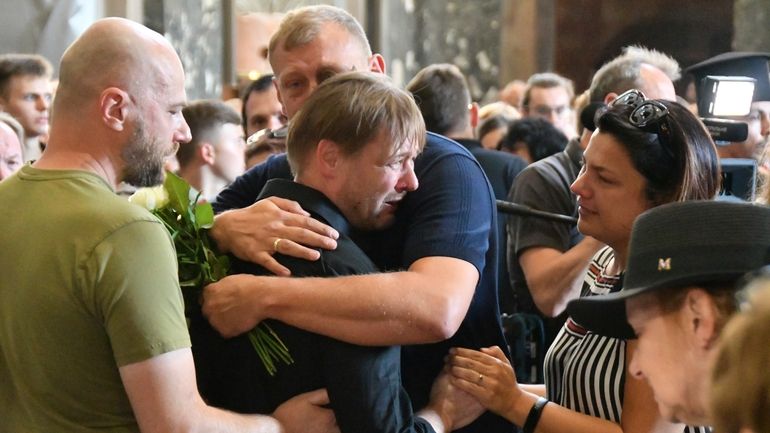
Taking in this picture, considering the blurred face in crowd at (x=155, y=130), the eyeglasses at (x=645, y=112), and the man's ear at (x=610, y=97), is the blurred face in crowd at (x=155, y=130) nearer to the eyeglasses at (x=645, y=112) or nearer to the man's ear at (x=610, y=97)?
the eyeglasses at (x=645, y=112)

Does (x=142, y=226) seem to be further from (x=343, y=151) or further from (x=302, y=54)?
(x=302, y=54)

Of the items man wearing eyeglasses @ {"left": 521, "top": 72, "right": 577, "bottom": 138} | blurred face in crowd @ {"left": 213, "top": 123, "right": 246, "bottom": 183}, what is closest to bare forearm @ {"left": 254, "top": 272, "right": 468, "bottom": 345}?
blurred face in crowd @ {"left": 213, "top": 123, "right": 246, "bottom": 183}

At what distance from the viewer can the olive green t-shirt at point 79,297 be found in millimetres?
2102

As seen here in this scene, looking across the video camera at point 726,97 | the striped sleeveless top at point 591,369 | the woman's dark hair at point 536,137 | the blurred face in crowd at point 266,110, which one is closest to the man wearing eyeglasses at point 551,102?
the woman's dark hair at point 536,137

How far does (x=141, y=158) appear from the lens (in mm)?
2283

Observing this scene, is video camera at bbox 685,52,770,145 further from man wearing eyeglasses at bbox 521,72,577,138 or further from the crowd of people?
man wearing eyeglasses at bbox 521,72,577,138

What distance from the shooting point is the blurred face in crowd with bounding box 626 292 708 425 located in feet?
5.84

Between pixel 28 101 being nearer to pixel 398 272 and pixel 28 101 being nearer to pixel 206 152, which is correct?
pixel 206 152

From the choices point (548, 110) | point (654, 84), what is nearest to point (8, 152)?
point (654, 84)

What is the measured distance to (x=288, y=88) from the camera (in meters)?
2.87

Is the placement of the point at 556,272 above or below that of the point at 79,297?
below

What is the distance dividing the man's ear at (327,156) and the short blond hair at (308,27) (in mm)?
528

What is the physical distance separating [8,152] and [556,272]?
212 cm

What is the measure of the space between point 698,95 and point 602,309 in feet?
7.89
